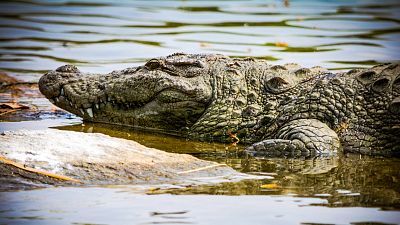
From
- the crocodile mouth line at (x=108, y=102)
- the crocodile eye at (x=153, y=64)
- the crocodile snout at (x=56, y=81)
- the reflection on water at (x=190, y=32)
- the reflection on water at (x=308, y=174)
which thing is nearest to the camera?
the reflection on water at (x=308, y=174)

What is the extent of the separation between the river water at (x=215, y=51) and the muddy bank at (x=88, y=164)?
0.18 meters

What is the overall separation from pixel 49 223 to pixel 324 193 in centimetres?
186

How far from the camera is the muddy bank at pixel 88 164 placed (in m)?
5.50

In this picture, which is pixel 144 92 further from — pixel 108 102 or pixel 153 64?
pixel 108 102

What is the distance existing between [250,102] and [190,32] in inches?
265

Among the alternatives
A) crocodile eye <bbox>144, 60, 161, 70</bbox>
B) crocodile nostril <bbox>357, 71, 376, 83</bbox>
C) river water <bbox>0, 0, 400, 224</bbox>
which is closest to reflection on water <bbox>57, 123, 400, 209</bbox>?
river water <bbox>0, 0, 400, 224</bbox>

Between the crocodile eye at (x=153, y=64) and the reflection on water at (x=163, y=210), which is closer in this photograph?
the reflection on water at (x=163, y=210)

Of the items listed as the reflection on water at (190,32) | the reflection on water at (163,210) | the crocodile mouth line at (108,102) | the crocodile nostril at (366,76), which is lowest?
the reflection on water at (163,210)

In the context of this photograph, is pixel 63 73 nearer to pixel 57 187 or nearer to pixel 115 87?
pixel 115 87

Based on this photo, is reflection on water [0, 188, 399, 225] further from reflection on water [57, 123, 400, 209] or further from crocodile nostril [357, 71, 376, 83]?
crocodile nostril [357, 71, 376, 83]

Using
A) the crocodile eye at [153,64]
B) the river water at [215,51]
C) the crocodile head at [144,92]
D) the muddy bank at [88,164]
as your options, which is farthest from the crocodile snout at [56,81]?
the muddy bank at [88,164]

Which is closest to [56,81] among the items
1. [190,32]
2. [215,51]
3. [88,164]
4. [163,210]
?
[88,164]

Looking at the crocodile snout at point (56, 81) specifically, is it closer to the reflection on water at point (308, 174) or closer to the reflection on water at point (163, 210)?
the reflection on water at point (308, 174)

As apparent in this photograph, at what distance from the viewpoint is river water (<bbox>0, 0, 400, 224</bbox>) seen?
493 cm
